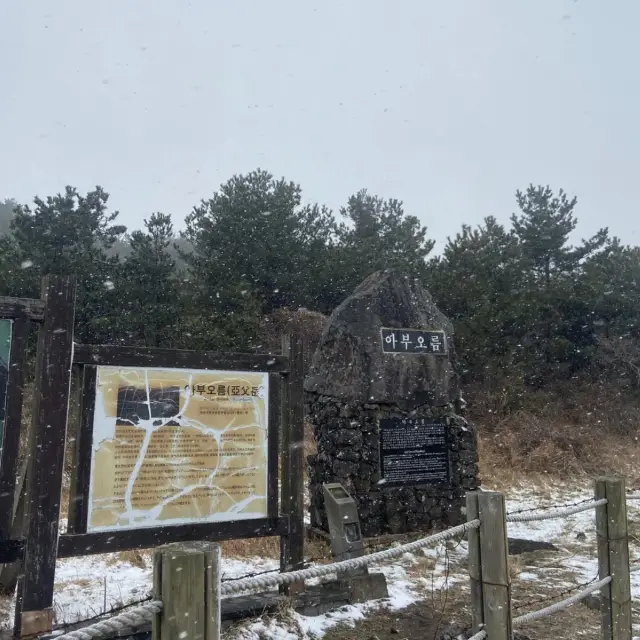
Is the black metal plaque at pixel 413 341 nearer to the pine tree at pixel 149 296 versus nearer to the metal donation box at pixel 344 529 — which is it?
the metal donation box at pixel 344 529

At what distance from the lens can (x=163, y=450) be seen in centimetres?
404

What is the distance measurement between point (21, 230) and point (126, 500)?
15146 millimetres

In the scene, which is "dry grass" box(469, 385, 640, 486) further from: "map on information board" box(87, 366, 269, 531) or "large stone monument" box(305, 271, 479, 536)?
"map on information board" box(87, 366, 269, 531)

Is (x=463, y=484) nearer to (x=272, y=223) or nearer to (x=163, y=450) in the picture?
(x=163, y=450)

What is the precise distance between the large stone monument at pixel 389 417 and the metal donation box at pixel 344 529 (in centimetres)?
230

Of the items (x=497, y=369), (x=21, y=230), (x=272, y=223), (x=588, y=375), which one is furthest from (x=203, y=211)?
(x=588, y=375)

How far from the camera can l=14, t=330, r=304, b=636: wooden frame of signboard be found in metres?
3.50

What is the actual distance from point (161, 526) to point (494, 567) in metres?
2.30

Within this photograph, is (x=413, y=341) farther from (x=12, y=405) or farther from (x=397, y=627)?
(x=12, y=405)

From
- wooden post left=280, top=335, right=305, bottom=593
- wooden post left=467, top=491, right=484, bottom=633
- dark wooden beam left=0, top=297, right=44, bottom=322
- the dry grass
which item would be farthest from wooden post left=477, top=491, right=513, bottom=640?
the dry grass

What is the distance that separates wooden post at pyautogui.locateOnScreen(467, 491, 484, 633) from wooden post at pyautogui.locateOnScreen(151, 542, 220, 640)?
5.47 feet

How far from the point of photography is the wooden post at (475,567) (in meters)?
3.05

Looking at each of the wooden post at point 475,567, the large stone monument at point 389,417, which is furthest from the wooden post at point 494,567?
the large stone monument at point 389,417

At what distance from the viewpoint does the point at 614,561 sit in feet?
12.3
